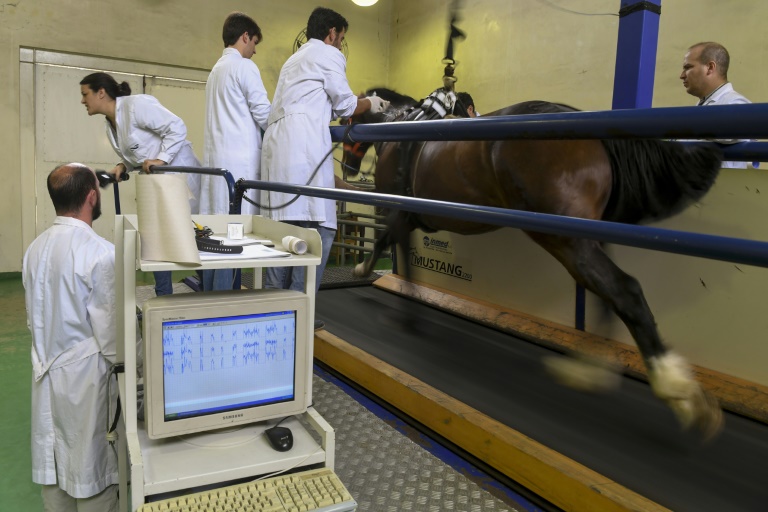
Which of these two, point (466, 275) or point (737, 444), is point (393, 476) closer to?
point (737, 444)

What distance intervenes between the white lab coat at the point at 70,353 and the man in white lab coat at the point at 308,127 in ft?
3.45

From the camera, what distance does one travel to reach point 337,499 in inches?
44.2

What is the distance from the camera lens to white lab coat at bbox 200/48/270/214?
2.98 meters

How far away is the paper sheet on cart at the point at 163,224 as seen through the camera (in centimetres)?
116

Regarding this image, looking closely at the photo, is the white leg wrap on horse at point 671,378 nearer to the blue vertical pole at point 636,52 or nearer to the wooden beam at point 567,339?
the wooden beam at point 567,339

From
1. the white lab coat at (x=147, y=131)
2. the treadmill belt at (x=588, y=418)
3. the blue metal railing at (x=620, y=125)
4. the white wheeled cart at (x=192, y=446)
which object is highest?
the white lab coat at (x=147, y=131)

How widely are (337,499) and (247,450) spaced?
283 mm

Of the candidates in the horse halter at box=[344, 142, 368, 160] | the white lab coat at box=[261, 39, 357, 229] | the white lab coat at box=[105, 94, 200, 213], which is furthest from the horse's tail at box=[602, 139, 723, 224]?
the horse halter at box=[344, 142, 368, 160]

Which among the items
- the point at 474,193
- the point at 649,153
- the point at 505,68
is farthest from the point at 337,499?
the point at 505,68

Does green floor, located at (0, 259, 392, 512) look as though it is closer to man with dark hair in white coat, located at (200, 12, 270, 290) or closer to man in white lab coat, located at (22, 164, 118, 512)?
man in white lab coat, located at (22, 164, 118, 512)

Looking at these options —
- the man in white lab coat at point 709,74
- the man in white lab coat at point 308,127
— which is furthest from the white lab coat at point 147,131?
the man in white lab coat at point 709,74

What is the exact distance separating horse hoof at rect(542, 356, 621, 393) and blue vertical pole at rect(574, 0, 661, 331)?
127 cm

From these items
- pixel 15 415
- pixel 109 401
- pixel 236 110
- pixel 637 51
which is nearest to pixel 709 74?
pixel 637 51

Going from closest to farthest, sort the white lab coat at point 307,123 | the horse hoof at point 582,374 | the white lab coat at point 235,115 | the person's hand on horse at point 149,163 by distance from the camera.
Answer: the horse hoof at point 582,374 → the white lab coat at point 307,123 → the white lab coat at point 235,115 → the person's hand on horse at point 149,163
